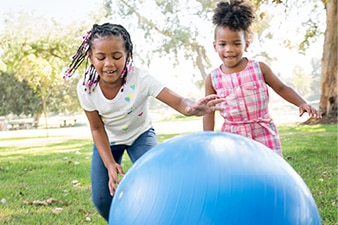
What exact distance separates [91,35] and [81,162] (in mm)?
5154

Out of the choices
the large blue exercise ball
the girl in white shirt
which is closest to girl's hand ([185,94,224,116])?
the girl in white shirt

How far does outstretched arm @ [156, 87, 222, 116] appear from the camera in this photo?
9.20ft

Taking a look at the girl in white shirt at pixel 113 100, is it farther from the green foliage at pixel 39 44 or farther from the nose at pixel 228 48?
the green foliage at pixel 39 44

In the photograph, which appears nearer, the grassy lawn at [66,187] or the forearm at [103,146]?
the forearm at [103,146]

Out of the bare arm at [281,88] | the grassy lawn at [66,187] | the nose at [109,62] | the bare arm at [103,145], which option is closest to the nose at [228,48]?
the bare arm at [281,88]

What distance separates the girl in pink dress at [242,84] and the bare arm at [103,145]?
35.7 inches

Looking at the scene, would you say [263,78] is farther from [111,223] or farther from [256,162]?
[111,223]

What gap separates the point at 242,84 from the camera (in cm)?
375

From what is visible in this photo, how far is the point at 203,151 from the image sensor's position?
7.30 ft

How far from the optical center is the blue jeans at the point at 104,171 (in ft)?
11.5

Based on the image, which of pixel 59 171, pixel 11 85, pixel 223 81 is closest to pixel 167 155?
pixel 223 81

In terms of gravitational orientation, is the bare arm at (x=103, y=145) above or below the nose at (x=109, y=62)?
below

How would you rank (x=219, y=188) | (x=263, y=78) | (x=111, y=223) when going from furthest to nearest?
(x=263, y=78)
(x=111, y=223)
(x=219, y=188)

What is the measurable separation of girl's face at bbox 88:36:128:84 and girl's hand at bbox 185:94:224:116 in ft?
2.09
